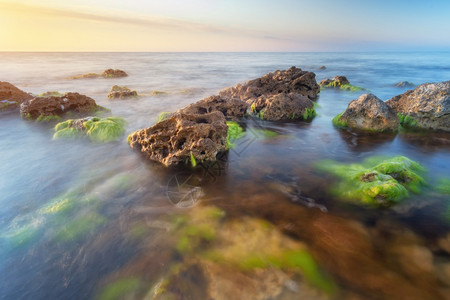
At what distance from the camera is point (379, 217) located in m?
4.44

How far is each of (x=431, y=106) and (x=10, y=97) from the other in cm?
2067

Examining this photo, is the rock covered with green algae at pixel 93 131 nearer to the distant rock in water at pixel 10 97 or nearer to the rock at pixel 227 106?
the rock at pixel 227 106

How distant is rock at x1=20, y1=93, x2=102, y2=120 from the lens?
426 inches

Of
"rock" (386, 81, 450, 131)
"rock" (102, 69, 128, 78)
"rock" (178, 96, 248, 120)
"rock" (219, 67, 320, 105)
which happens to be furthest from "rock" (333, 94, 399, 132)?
"rock" (102, 69, 128, 78)

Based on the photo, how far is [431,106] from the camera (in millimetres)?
9344

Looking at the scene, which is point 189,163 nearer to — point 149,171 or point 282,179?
point 149,171

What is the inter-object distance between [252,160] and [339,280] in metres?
4.09

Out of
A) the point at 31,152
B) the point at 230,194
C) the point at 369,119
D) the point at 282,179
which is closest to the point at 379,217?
the point at 282,179

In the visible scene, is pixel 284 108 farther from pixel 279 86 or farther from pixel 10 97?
pixel 10 97

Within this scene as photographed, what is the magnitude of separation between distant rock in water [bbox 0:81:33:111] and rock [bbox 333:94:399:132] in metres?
16.8

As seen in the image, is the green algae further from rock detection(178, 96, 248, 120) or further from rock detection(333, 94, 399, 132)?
rock detection(333, 94, 399, 132)

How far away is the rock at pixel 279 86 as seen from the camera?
14.5 metres

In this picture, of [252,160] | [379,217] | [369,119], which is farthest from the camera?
[369,119]

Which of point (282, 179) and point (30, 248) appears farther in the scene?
point (282, 179)
